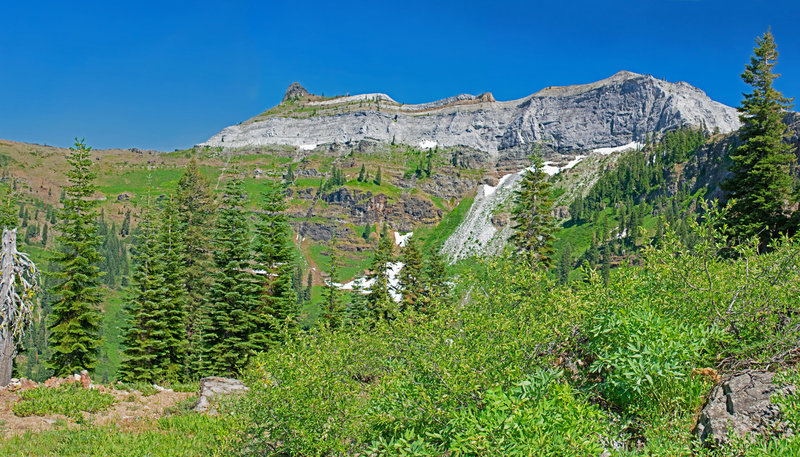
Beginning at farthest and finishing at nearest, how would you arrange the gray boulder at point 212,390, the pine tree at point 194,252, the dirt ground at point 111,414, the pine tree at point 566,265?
the pine tree at point 566,265, the pine tree at point 194,252, the gray boulder at point 212,390, the dirt ground at point 111,414

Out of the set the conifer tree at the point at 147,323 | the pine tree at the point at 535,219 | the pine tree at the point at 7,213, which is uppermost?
the pine tree at the point at 535,219

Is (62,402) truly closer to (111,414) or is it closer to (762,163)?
(111,414)

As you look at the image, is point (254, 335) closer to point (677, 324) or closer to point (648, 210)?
point (677, 324)

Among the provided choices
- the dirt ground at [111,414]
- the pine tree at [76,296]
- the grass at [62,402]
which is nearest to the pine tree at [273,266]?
the pine tree at [76,296]

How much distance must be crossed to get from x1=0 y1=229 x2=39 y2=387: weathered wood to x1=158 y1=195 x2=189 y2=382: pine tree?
12290 millimetres

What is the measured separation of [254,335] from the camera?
32.2 meters

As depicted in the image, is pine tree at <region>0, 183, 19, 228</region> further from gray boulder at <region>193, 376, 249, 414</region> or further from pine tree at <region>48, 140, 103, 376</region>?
gray boulder at <region>193, 376, 249, 414</region>

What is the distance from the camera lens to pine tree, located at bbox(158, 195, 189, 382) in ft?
113

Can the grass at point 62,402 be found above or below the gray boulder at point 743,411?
below

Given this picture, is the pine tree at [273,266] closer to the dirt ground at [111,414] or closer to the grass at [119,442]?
the dirt ground at [111,414]

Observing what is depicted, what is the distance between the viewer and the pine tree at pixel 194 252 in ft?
127

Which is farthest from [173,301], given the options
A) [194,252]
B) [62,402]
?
[62,402]

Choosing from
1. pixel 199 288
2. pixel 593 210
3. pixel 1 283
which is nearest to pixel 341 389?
pixel 1 283

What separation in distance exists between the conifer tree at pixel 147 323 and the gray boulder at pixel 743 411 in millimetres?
33848
